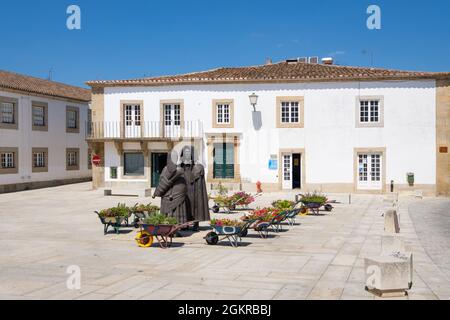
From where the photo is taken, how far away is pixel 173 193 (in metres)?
13.5

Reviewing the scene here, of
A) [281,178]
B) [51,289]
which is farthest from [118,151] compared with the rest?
[51,289]

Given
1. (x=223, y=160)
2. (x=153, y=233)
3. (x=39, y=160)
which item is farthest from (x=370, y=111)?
(x=39, y=160)

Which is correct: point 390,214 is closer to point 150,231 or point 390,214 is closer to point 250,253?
point 250,253

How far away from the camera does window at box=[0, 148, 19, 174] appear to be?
2952cm

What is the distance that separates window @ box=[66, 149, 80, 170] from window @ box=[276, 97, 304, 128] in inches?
621

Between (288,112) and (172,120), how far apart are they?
655 cm

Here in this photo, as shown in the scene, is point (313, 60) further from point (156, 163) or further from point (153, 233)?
point (153, 233)

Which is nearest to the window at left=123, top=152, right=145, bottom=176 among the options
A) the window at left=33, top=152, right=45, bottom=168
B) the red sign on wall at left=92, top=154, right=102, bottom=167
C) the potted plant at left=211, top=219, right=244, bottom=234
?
the red sign on wall at left=92, top=154, right=102, bottom=167

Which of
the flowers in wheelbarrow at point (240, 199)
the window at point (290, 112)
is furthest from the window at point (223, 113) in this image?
the flowers in wheelbarrow at point (240, 199)

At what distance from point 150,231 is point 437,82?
20349 millimetres

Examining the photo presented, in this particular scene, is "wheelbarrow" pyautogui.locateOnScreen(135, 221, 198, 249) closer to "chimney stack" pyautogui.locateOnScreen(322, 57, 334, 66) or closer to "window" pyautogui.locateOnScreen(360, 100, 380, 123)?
"window" pyautogui.locateOnScreen(360, 100, 380, 123)

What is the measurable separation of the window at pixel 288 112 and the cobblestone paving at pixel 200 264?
12.5 meters

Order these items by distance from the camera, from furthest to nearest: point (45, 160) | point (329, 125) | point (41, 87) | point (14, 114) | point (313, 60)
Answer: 1. point (313, 60)
2. point (41, 87)
3. point (45, 160)
4. point (14, 114)
5. point (329, 125)

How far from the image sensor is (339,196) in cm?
2584
